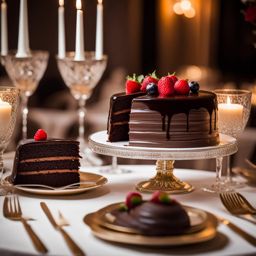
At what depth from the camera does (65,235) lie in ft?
7.52

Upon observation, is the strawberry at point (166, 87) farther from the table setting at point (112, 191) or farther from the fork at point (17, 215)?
the fork at point (17, 215)

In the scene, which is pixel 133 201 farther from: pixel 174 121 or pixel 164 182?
pixel 164 182

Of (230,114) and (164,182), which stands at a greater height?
(230,114)

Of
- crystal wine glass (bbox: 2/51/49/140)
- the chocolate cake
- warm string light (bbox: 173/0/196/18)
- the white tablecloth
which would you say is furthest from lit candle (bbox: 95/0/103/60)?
warm string light (bbox: 173/0/196/18)

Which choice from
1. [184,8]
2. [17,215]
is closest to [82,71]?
[17,215]

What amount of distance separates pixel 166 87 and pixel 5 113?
26.8 inches

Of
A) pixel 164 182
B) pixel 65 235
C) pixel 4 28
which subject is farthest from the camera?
pixel 4 28

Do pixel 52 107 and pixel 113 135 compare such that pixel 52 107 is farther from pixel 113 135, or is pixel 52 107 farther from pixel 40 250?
pixel 40 250

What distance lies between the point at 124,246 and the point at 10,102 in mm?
1029

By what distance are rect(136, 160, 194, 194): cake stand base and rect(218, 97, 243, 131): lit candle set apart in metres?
0.31

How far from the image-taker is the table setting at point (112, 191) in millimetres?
2174

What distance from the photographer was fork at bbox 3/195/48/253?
86.4 inches

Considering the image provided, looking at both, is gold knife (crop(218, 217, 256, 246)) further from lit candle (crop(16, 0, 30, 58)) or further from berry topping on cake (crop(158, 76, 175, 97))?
lit candle (crop(16, 0, 30, 58))

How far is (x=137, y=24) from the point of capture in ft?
34.4
